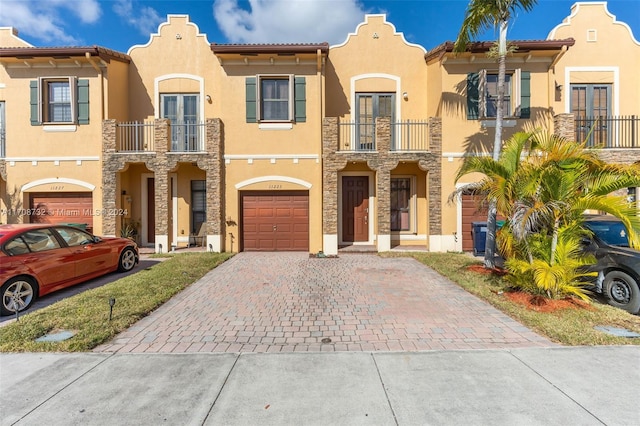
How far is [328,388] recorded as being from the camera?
3238 millimetres

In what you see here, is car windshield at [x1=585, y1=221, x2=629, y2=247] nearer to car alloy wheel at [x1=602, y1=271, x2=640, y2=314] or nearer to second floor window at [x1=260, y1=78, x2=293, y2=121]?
car alloy wheel at [x1=602, y1=271, x2=640, y2=314]

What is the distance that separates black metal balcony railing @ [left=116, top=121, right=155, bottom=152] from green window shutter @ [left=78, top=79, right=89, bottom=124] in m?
1.23

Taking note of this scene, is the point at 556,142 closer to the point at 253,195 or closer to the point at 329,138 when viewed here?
the point at 329,138

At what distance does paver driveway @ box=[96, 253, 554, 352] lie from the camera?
431cm

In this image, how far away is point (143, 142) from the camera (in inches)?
480

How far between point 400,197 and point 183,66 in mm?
10614

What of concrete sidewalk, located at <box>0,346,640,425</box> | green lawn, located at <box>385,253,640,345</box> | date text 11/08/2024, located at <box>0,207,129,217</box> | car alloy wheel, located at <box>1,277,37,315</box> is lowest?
concrete sidewalk, located at <box>0,346,640,425</box>

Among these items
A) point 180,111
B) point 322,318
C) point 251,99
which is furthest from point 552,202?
point 180,111

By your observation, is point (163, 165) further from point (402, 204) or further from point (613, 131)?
point (613, 131)

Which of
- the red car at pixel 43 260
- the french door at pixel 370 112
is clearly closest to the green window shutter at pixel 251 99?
the french door at pixel 370 112

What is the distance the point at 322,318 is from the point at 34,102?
46.1ft

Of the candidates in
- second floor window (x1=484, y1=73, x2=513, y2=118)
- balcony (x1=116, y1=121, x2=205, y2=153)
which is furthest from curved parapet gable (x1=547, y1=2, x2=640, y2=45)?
balcony (x1=116, y1=121, x2=205, y2=153)

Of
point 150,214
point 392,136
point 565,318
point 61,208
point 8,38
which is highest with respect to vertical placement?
point 8,38

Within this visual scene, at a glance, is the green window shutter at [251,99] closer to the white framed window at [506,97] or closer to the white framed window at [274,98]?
the white framed window at [274,98]
